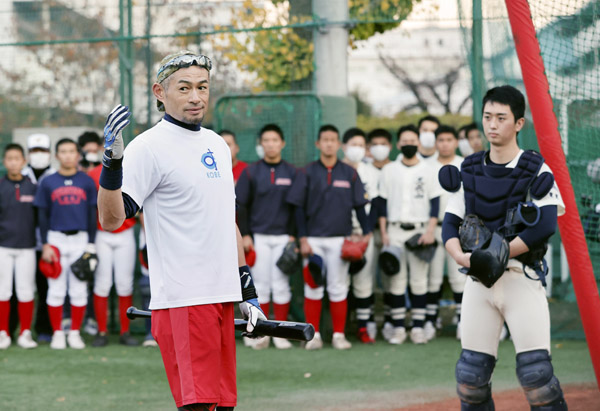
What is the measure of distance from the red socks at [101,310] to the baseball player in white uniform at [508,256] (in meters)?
4.99

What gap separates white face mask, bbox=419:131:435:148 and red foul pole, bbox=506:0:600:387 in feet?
13.2

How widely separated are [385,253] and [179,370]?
5.25 m

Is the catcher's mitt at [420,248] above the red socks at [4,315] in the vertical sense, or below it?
above

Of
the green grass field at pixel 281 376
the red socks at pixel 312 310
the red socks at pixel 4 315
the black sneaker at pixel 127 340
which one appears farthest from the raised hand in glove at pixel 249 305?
the red socks at pixel 4 315

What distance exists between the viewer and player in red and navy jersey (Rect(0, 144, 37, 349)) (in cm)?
860

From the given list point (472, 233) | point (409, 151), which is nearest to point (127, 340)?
point (409, 151)

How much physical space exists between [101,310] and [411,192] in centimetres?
333

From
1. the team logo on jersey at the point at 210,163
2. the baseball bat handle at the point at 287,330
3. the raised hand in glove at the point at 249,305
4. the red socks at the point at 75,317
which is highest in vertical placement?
the team logo on jersey at the point at 210,163

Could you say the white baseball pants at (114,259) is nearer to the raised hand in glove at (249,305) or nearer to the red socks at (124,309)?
the red socks at (124,309)

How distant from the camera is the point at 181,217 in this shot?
3.67 m

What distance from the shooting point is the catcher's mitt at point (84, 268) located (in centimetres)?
842

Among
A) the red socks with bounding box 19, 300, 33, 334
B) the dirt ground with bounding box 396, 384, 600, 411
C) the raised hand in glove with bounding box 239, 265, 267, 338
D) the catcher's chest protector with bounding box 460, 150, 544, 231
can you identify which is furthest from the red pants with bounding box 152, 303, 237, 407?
the red socks with bounding box 19, 300, 33, 334

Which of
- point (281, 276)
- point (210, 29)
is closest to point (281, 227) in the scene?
point (281, 276)

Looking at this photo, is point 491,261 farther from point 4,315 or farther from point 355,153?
point 4,315
